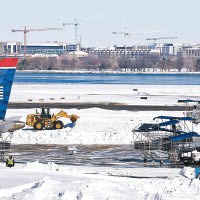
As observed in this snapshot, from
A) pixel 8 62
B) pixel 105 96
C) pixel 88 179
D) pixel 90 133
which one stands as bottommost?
pixel 105 96

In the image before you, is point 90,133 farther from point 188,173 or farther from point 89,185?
point 89,185

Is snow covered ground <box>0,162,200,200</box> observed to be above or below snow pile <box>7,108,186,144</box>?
above

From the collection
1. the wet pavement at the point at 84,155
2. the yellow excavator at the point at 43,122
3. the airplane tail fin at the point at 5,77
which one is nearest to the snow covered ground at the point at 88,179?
the wet pavement at the point at 84,155

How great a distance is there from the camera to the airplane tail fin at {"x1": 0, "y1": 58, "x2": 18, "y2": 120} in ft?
121

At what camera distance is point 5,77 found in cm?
3712

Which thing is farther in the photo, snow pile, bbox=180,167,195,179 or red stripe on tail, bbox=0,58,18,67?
red stripe on tail, bbox=0,58,18,67

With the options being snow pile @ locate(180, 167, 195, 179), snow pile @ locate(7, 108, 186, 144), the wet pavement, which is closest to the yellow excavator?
snow pile @ locate(7, 108, 186, 144)

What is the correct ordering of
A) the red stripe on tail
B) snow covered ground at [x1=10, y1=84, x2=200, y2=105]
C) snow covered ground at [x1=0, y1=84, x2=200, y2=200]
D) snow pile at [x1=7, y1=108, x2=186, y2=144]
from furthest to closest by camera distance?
snow covered ground at [x1=10, y1=84, x2=200, y2=105], snow pile at [x1=7, y1=108, x2=186, y2=144], the red stripe on tail, snow covered ground at [x1=0, y1=84, x2=200, y2=200]

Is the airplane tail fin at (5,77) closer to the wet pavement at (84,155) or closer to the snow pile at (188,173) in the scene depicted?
the wet pavement at (84,155)

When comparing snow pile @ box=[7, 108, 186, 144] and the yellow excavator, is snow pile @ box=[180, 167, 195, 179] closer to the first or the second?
snow pile @ box=[7, 108, 186, 144]

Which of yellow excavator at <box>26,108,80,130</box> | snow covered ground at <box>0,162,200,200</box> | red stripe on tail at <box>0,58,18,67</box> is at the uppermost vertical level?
red stripe on tail at <box>0,58,18,67</box>

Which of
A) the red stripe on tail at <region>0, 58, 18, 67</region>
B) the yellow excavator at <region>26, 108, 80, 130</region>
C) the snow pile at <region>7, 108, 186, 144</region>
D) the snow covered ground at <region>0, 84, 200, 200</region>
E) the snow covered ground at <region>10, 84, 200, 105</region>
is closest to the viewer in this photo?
the snow covered ground at <region>0, 84, 200, 200</region>

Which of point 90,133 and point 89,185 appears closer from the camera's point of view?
point 89,185

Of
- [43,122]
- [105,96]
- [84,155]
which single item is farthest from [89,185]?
[105,96]
